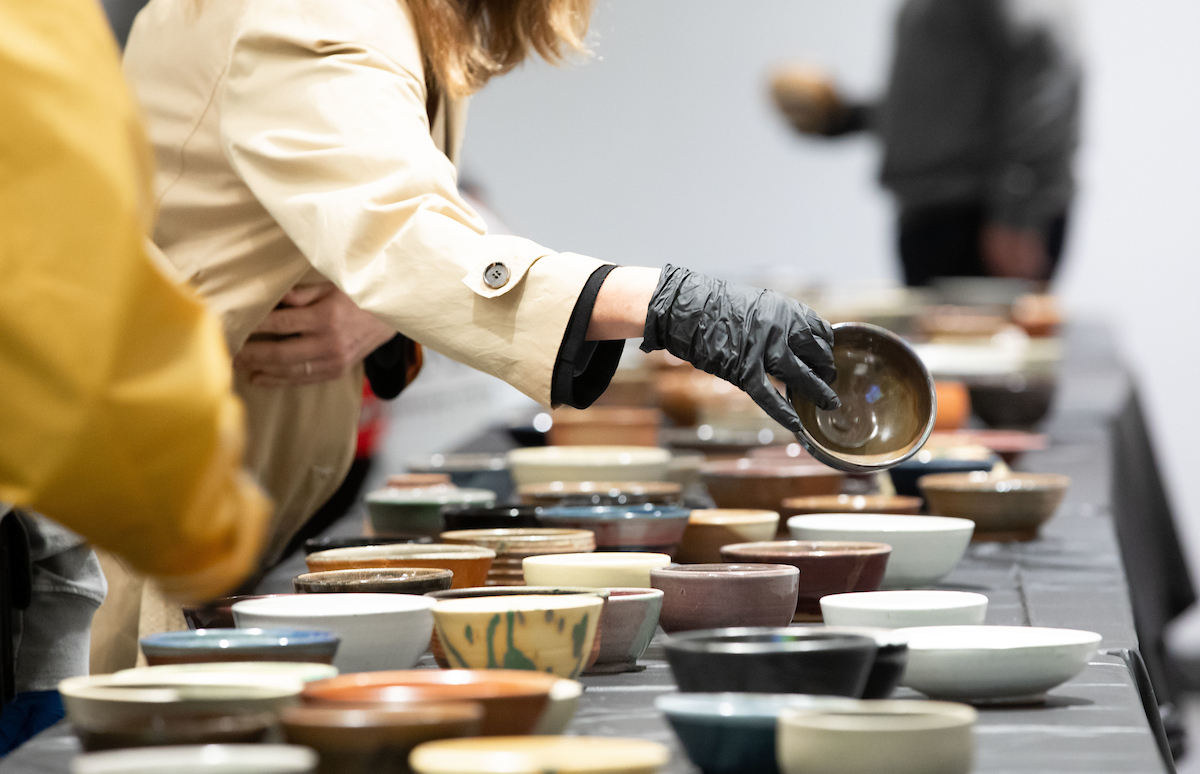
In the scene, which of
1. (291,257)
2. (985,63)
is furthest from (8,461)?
(985,63)

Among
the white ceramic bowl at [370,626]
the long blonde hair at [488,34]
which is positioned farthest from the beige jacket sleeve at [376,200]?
the white ceramic bowl at [370,626]

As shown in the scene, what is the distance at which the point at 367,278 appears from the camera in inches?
51.9

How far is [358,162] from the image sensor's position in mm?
1315

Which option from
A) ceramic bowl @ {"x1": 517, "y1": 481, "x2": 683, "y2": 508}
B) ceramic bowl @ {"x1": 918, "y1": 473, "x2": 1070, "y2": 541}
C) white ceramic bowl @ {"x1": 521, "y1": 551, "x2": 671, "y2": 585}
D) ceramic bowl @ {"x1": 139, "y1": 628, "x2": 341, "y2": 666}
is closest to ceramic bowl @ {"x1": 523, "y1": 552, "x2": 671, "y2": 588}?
white ceramic bowl @ {"x1": 521, "y1": 551, "x2": 671, "y2": 585}

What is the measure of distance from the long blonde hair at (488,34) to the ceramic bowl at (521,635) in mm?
723

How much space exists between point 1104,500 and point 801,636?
3.73 ft

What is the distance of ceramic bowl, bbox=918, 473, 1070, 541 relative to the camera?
63.5 inches

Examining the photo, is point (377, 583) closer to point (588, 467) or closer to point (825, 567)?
point (825, 567)

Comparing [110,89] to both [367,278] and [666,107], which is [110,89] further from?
[666,107]

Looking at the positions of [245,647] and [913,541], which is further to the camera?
[913,541]

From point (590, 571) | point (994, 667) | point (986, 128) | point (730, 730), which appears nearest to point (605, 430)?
point (590, 571)

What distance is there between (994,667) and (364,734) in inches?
16.8

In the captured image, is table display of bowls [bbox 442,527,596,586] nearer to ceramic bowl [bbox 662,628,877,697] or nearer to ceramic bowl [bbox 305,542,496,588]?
ceramic bowl [bbox 305,542,496,588]

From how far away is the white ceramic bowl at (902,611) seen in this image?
1.05m
